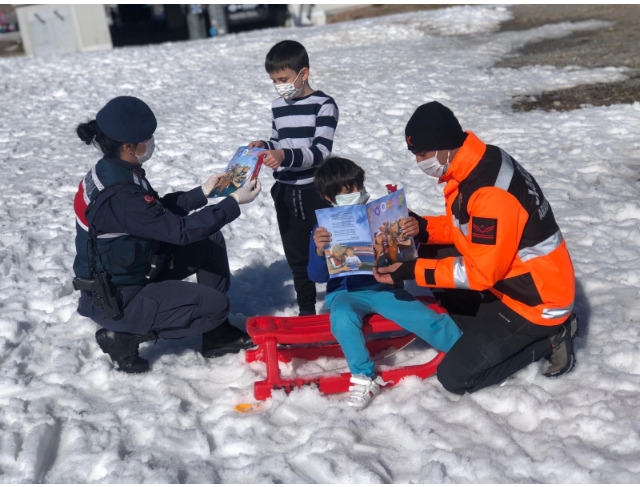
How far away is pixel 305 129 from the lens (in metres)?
4.46

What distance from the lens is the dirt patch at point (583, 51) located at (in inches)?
360

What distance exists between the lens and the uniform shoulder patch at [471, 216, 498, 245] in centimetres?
338

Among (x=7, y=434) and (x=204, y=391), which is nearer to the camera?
(x=7, y=434)

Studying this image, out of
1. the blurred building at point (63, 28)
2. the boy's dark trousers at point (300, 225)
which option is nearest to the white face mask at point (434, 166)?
the boy's dark trousers at point (300, 225)

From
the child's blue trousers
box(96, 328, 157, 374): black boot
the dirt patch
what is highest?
the child's blue trousers

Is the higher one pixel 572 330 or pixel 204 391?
pixel 572 330

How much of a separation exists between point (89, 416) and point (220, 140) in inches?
218

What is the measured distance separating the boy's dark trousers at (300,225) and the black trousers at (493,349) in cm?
118

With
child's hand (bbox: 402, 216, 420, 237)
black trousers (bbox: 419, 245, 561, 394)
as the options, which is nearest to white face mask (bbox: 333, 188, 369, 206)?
child's hand (bbox: 402, 216, 420, 237)

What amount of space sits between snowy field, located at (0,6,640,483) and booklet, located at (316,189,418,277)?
0.66 metres

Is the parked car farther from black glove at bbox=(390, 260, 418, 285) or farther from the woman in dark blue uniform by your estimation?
black glove at bbox=(390, 260, 418, 285)

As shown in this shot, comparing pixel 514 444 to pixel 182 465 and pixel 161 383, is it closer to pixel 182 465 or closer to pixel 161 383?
pixel 182 465

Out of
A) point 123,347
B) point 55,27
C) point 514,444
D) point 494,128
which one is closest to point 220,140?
point 494,128

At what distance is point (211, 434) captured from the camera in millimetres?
3527
